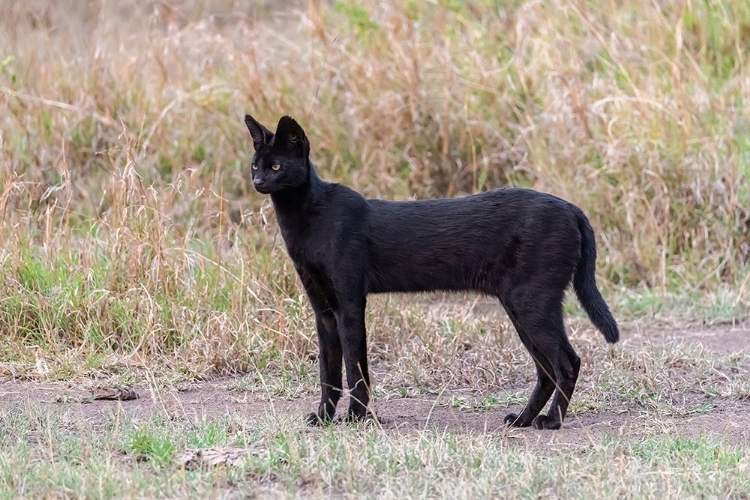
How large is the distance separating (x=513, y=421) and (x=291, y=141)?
1.66 meters

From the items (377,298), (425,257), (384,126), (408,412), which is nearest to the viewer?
(425,257)

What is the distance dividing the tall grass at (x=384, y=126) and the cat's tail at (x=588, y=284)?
6.00ft

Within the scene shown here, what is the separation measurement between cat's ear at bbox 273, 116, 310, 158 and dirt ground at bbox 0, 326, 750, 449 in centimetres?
118

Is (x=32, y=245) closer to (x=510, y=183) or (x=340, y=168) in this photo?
(x=340, y=168)

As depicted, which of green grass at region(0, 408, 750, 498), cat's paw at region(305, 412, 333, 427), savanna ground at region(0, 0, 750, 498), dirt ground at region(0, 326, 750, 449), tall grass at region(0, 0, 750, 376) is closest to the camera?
green grass at region(0, 408, 750, 498)

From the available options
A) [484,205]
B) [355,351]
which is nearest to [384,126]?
[484,205]

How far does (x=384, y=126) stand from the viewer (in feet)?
27.4

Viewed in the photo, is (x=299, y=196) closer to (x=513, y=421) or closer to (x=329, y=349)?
(x=329, y=349)

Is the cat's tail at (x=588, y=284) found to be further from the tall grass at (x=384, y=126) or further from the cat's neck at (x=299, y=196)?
the tall grass at (x=384, y=126)

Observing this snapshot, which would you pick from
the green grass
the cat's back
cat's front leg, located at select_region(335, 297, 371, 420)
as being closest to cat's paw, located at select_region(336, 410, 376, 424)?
cat's front leg, located at select_region(335, 297, 371, 420)

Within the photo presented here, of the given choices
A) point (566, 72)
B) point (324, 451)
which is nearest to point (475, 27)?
point (566, 72)

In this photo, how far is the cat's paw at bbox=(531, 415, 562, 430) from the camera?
4637 mm

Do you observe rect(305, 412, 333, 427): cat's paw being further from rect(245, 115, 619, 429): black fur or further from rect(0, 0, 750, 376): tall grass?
rect(0, 0, 750, 376): tall grass

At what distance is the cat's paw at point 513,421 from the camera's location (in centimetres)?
468
